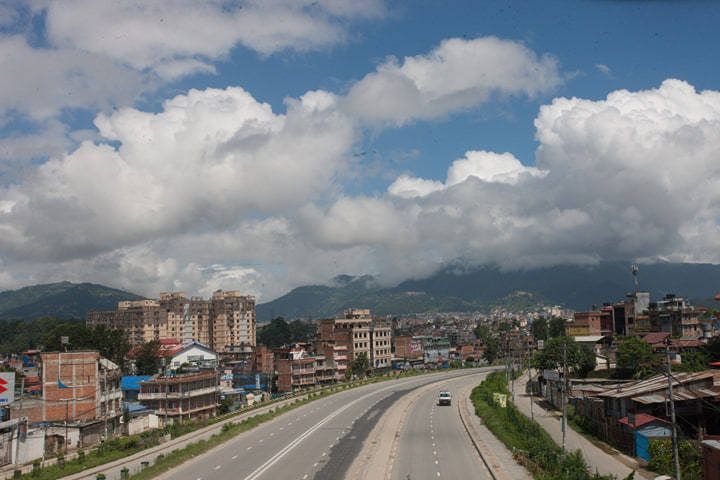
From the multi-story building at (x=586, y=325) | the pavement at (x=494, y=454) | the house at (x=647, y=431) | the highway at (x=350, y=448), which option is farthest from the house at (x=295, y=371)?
the house at (x=647, y=431)

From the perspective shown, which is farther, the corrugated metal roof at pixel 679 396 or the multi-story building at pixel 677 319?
the multi-story building at pixel 677 319

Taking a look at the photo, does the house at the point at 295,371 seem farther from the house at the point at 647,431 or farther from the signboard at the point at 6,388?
the house at the point at 647,431

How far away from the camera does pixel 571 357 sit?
3034 inches

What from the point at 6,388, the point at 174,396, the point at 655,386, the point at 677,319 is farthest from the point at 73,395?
the point at 677,319

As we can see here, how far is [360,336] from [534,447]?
106m

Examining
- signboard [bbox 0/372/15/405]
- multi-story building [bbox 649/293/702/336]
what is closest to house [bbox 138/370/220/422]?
signboard [bbox 0/372/15/405]

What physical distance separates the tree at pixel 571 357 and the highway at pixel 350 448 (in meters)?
17.4

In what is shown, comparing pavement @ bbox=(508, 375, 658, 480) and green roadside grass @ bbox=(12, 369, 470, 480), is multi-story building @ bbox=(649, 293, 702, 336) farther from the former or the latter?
green roadside grass @ bbox=(12, 369, 470, 480)

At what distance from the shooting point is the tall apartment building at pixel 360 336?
137m

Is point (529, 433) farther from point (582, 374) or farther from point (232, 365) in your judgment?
point (232, 365)

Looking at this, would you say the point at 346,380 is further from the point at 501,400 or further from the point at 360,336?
the point at 501,400

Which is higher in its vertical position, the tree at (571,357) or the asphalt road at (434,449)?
the tree at (571,357)

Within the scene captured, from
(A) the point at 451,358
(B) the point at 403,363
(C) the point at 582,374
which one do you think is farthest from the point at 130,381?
(A) the point at 451,358

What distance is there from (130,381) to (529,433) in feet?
226
